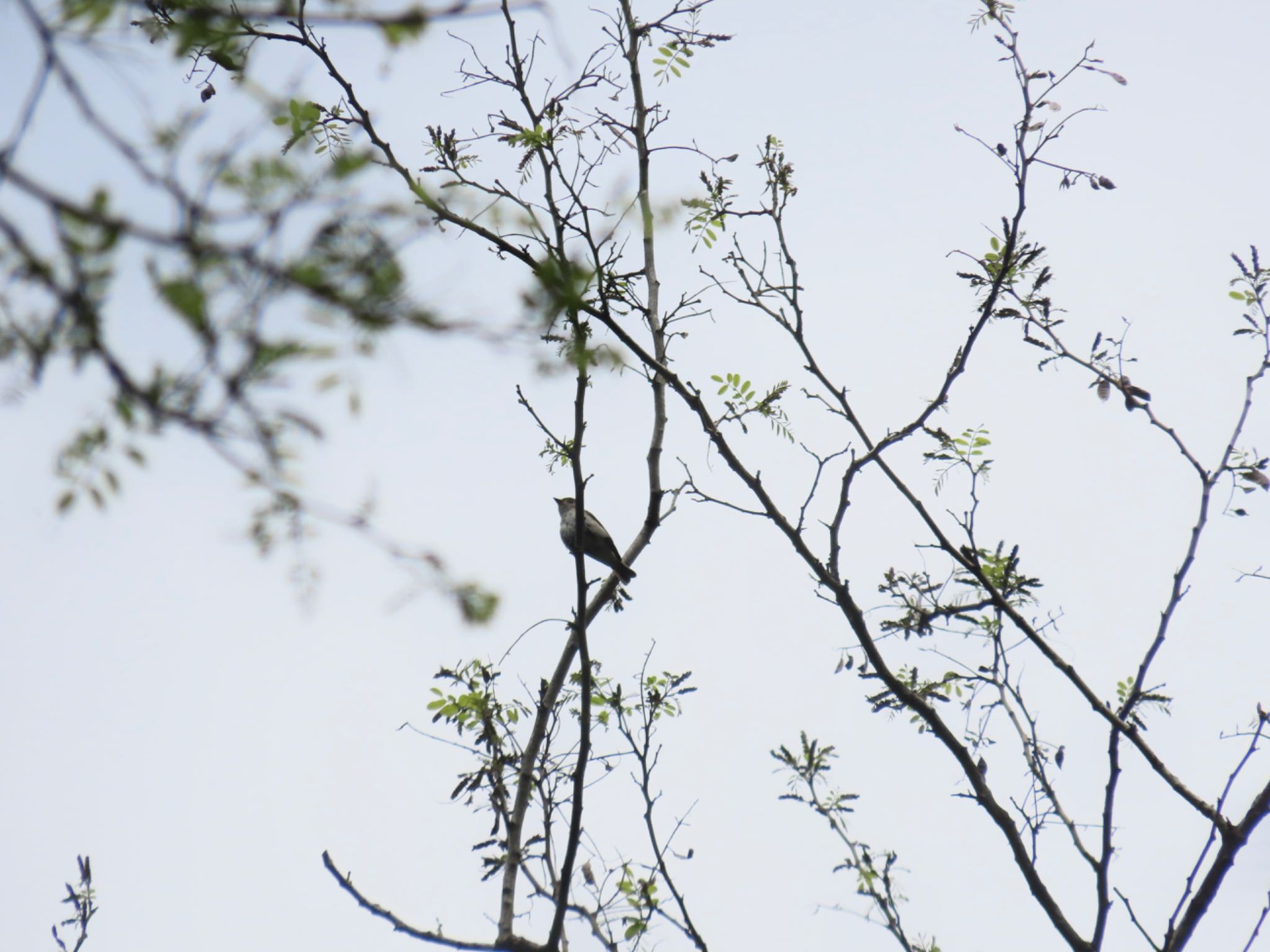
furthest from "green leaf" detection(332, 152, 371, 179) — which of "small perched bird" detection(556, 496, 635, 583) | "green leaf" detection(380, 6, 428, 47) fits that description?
"small perched bird" detection(556, 496, 635, 583)

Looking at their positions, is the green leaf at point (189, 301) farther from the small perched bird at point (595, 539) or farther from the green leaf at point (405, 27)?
the small perched bird at point (595, 539)

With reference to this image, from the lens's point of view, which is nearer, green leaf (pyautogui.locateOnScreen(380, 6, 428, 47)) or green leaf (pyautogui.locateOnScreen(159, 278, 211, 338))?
green leaf (pyautogui.locateOnScreen(159, 278, 211, 338))

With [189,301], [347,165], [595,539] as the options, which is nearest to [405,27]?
[347,165]

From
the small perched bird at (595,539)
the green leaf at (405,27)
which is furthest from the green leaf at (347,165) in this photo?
the small perched bird at (595,539)

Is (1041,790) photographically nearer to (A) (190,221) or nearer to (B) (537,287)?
(B) (537,287)

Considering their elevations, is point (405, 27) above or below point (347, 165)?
above

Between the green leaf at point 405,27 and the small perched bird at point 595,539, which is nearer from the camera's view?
the green leaf at point 405,27

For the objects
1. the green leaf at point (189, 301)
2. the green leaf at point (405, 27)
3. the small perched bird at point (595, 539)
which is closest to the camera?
the green leaf at point (189, 301)

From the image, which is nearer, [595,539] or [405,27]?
[405,27]

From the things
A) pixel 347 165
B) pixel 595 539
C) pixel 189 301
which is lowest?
pixel 189 301

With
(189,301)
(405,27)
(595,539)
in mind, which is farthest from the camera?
(595,539)

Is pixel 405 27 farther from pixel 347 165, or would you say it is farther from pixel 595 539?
pixel 595 539

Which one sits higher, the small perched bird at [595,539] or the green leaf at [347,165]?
the small perched bird at [595,539]

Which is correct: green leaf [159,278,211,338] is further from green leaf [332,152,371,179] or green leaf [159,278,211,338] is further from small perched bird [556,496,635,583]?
small perched bird [556,496,635,583]
